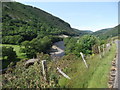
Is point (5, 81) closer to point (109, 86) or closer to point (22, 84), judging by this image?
point (22, 84)

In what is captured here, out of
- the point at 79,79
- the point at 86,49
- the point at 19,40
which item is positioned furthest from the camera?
the point at 19,40

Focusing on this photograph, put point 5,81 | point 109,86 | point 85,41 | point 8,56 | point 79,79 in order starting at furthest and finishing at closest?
point 8,56, point 85,41, point 5,81, point 79,79, point 109,86

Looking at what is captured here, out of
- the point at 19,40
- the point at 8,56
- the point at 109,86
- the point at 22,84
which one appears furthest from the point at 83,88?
the point at 19,40

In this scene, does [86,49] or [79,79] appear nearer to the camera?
[79,79]

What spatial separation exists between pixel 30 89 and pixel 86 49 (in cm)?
2271

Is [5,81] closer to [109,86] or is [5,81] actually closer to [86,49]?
[109,86]

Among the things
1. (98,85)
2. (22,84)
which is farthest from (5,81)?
(98,85)

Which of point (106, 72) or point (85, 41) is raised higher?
point (85, 41)

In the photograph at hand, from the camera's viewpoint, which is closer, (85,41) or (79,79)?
(79,79)

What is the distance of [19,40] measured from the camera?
8725 centimetres

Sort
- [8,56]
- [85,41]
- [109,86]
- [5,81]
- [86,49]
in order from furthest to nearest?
[8,56] → [85,41] → [86,49] → [5,81] → [109,86]

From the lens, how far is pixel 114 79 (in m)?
9.44

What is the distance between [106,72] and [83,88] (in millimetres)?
3553

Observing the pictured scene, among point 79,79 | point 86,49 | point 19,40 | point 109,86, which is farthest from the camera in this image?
point 19,40
